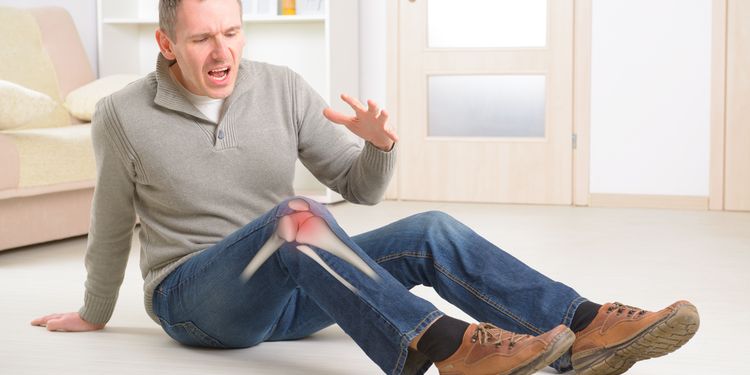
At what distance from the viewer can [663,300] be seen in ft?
7.97

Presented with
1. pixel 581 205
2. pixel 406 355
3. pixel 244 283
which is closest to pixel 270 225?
pixel 244 283

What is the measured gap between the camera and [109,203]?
5.75 ft

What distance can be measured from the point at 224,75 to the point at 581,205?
297cm

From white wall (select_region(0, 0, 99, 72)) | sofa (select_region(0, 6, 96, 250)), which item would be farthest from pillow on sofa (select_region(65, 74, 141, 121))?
white wall (select_region(0, 0, 99, 72))

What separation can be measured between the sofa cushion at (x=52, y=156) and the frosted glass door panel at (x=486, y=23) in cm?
175

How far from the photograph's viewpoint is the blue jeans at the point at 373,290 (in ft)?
4.88

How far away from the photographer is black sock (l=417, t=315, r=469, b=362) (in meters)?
1.47

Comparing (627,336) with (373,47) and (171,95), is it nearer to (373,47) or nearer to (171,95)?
(171,95)

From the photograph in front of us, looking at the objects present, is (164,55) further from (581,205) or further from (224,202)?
(581,205)

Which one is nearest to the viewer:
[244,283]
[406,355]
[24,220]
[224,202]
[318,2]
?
[406,355]

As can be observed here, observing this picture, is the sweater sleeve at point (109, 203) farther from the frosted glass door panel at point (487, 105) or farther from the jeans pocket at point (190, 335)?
the frosted glass door panel at point (487, 105)

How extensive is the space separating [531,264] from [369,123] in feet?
4.67

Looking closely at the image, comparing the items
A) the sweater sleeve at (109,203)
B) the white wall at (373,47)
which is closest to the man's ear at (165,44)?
the sweater sleeve at (109,203)

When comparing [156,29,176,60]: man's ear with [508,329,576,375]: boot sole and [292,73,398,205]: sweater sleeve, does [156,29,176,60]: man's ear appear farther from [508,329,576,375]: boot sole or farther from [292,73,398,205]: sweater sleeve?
[508,329,576,375]: boot sole
